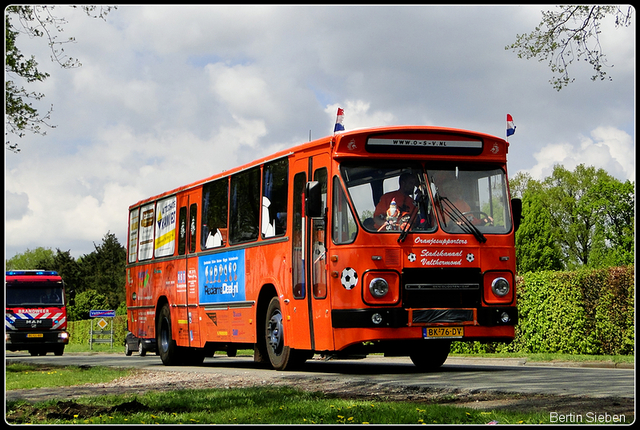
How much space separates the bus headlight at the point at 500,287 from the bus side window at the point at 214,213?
5.95 m

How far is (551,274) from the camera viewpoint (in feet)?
80.0

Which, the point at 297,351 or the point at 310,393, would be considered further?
the point at 297,351

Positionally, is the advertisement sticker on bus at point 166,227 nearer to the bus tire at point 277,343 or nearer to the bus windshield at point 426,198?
the bus tire at point 277,343

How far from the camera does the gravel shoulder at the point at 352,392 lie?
888cm

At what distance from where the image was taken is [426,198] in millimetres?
13367

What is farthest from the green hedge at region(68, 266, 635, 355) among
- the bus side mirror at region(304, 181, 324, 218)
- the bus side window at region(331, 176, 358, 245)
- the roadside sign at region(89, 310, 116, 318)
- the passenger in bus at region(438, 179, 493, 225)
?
the roadside sign at region(89, 310, 116, 318)

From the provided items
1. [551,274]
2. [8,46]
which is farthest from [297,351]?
[551,274]

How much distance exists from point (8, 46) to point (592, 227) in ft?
187

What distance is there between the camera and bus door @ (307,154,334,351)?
1314 cm

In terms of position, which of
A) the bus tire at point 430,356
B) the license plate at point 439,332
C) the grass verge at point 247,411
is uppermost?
the license plate at point 439,332

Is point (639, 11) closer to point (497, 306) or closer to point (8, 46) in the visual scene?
point (497, 306)

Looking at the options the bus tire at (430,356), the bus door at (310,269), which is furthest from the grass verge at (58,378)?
the bus tire at (430,356)

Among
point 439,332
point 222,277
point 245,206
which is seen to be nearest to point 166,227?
point 222,277

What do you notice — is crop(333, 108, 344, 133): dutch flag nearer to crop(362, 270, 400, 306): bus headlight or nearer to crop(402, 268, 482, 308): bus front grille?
crop(362, 270, 400, 306): bus headlight
